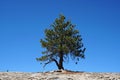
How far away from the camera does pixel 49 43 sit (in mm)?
52906

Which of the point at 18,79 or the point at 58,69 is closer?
the point at 18,79

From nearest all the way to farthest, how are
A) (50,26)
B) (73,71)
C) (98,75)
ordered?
(98,75) < (73,71) < (50,26)

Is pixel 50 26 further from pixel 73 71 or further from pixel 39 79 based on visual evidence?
pixel 39 79

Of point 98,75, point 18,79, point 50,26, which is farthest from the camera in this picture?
point 50,26

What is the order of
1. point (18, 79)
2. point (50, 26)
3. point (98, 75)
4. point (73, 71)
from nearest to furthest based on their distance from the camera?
point (18, 79) < point (98, 75) < point (73, 71) < point (50, 26)

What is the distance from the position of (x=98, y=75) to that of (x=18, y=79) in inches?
488

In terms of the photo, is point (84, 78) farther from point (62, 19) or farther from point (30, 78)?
point (62, 19)

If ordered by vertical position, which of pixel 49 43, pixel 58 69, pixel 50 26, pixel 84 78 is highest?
pixel 50 26

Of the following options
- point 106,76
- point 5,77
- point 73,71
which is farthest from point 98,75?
point 5,77

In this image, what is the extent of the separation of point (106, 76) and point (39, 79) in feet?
33.7

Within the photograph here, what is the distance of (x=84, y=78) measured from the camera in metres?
43.8

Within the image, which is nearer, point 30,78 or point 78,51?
point 30,78

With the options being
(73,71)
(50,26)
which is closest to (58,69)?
(73,71)

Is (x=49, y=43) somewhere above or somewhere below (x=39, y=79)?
above
